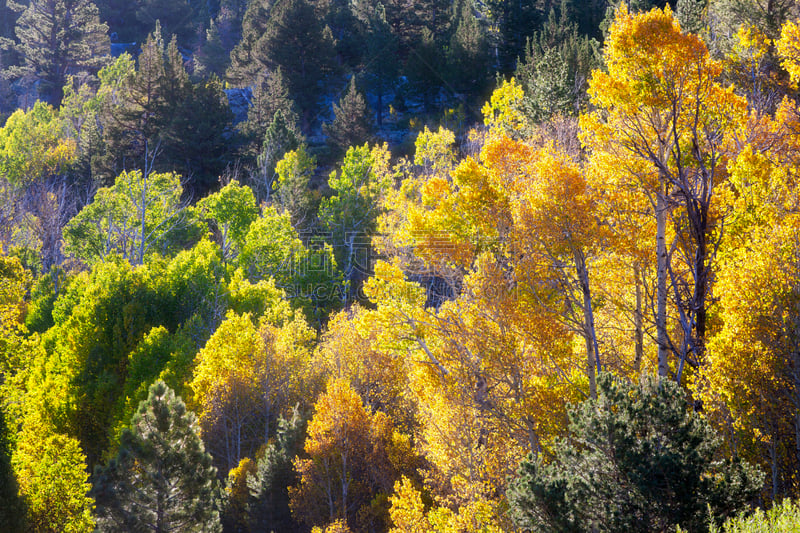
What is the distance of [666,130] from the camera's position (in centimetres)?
1291

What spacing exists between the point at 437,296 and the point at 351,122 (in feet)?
66.0

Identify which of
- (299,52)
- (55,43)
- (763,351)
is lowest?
(763,351)

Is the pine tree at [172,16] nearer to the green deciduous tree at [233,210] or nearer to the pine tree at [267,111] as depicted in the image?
the pine tree at [267,111]

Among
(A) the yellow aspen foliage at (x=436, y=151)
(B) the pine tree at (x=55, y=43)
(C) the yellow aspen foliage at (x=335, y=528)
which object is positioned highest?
(B) the pine tree at (x=55, y=43)

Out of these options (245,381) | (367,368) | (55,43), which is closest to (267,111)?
(245,381)

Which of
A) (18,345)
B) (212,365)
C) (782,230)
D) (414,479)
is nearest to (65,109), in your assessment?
(212,365)

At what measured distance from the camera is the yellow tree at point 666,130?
1230cm

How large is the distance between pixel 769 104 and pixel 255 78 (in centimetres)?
4864

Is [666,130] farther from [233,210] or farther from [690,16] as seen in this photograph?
[233,210]

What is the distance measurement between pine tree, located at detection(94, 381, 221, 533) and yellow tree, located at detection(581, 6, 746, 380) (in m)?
14.9

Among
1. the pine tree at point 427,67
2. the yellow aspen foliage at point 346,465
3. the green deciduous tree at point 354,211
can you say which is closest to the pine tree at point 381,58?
the pine tree at point 427,67

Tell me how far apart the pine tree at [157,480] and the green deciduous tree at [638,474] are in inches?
496

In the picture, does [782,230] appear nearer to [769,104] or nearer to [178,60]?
[769,104]

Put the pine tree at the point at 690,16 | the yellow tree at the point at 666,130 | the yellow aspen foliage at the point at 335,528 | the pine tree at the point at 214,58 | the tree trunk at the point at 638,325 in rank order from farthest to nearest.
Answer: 1. the pine tree at the point at 214,58
2. the pine tree at the point at 690,16
3. the yellow aspen foliage at the point at 335,528
4. the tree trunk at the point at 638,325
5. the yellow tree at the point at 666,130
